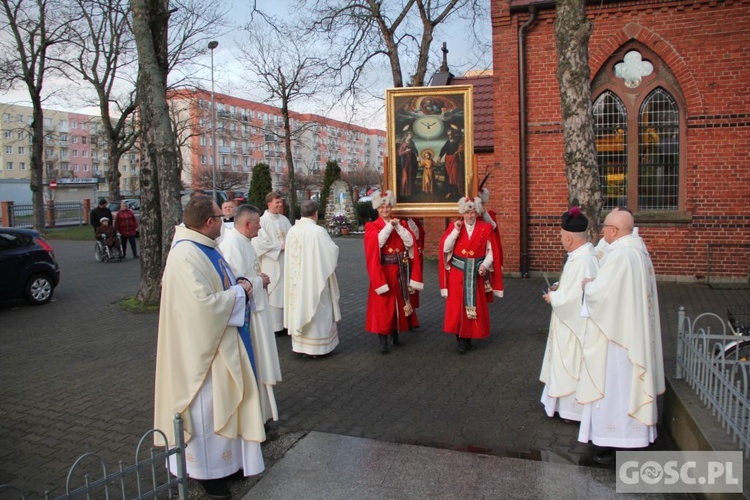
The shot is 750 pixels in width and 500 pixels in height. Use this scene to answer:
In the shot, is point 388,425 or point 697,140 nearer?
point 388,425

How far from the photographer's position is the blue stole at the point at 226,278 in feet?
13.8

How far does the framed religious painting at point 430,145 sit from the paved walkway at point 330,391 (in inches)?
78.2

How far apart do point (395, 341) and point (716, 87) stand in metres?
9.09

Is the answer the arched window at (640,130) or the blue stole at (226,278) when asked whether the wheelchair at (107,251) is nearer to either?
the arched window at (640,130)

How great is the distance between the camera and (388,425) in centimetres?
555

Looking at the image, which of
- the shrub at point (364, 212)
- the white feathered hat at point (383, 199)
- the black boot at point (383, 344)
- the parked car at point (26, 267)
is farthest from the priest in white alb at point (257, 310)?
the shrub at point (364, 212)

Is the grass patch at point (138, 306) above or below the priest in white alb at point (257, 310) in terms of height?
below

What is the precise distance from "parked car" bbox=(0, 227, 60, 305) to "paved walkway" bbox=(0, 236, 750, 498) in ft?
2.65

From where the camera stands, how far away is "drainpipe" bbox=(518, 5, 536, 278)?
533 inches

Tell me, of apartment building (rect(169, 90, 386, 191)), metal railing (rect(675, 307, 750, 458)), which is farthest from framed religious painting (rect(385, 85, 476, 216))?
apartment building (rect(169, 90, 386, 191))

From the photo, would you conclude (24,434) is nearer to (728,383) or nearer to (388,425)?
(388,425)

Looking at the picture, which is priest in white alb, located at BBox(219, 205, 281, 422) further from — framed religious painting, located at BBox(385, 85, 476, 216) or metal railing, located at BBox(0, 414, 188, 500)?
framed religious painting, located at BBox(385, 85, 476, 216)

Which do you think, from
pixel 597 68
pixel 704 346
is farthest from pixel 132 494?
pixel 597 68

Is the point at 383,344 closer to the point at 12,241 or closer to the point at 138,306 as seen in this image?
the point at 138,306
